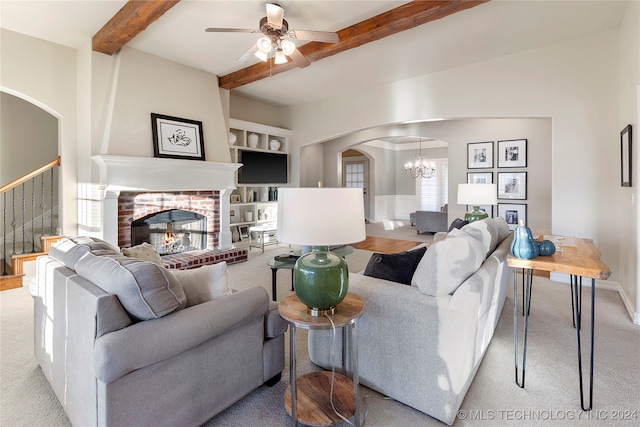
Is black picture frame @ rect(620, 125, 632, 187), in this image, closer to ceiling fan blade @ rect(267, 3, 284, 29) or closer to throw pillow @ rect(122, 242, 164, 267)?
ceiling fan blade @ rect(267, 3, 284, 29)

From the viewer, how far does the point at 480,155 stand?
21.9ft

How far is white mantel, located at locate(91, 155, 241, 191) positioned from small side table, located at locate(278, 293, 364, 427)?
339 centimetres

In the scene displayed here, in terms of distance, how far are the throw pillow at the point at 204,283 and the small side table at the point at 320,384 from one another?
34 cm

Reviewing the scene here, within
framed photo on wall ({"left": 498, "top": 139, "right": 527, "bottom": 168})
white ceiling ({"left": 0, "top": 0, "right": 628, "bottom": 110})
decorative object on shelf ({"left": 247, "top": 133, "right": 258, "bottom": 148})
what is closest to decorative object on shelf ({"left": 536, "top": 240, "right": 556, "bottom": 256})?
white ceiling ({"left": 0, "top": 0, "right": 628, "bottom": 110})

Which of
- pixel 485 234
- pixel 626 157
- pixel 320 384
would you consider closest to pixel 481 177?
pixel 626 157

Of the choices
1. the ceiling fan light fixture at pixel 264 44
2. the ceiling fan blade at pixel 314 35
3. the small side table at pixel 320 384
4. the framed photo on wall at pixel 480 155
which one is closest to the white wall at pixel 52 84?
the ceiling fan light fixture at pixel 264 44

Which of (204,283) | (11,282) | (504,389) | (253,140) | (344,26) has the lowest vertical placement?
(504,389)

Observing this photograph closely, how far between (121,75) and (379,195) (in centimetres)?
830

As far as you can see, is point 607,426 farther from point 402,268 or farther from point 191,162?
point 191,162

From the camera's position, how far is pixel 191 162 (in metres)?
4.71

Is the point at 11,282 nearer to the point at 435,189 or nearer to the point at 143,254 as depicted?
the point at 143,254

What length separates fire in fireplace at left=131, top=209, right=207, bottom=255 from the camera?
4.59m

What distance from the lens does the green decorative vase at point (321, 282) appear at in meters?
1.49

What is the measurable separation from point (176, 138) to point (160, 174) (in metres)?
0.61
